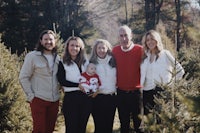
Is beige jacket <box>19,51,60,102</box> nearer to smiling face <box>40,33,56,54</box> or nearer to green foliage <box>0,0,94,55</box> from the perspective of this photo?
smiling face <box>40,33,56,54</box>

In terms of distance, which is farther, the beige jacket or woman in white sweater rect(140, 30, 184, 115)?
woman in white sweater rect(140, 30, 184, 115)

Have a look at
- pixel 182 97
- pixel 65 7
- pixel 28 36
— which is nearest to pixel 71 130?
pixel 182 97

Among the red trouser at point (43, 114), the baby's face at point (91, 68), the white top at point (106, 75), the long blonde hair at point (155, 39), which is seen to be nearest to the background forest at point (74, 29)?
the long blonde hair at point (155, 39)

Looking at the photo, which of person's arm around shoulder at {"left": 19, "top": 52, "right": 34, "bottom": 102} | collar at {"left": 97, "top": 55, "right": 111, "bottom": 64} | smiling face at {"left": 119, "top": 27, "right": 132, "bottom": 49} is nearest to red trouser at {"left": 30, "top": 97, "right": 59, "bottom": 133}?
person's arm around shoulder at {"left": 19, "top": 52, "right": 34, "bottom": 102}

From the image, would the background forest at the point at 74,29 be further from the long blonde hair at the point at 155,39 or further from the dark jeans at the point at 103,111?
the dark jeans at the point at 103,111

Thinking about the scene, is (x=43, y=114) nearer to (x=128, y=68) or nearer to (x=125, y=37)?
(x=128, y=68)

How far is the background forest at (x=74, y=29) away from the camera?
23.9ft

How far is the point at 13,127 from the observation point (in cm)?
737

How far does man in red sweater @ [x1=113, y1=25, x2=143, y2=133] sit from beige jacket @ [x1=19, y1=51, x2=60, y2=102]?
1059 mm

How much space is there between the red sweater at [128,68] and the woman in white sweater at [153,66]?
147 mm

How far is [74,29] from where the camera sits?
2548cm

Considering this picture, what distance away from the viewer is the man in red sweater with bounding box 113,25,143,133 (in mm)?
5930

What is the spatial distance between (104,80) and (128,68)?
45 cm

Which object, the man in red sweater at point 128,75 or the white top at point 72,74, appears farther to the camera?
the man in red sweater at point 128,75
